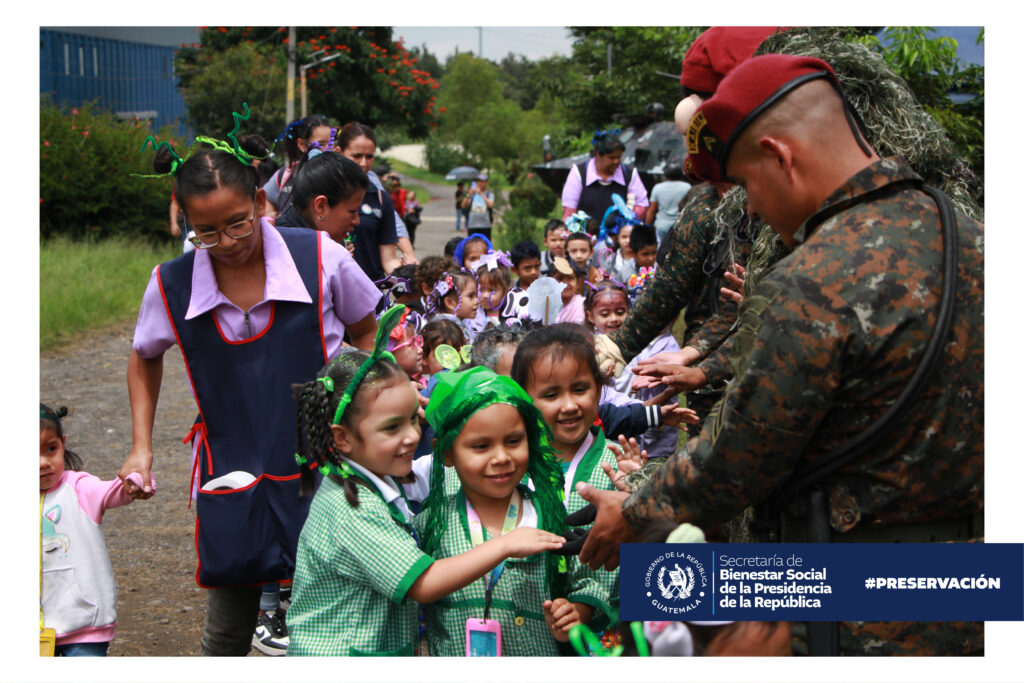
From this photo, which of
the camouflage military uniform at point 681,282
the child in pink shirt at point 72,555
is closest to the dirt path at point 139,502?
the child in pink shirt at point 72,555

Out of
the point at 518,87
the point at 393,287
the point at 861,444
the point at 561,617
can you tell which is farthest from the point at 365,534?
the point at 518,87

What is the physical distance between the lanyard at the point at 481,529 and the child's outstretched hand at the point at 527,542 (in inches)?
10.9

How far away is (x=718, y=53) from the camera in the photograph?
3568 millimetres

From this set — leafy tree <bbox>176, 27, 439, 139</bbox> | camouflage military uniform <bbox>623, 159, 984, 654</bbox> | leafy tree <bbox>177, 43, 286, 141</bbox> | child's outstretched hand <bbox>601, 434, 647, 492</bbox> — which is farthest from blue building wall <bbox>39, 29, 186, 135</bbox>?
leafy tree <bbox>177, 43, 286, 141</bbox>

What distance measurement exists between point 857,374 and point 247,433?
2034mm

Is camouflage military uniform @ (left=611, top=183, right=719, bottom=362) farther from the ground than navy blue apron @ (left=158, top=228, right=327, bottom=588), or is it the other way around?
camouflage military uniform @ (left=611, top=183, right=719, bottom=362)

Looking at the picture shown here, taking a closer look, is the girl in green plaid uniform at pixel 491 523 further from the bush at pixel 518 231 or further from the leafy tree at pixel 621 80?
the leafy tree at pixel 621 80

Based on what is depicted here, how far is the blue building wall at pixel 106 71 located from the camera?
6.95m

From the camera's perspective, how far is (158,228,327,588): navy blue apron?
133 inches

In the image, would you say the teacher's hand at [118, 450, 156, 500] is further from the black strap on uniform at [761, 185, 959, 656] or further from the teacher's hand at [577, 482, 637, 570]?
the black strap on uniform at [761, 185, 959, 656]

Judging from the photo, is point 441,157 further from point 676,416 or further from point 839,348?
point 839,348

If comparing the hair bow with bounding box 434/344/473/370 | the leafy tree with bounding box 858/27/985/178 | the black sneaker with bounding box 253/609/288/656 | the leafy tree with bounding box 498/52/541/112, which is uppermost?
the leafy tree with bounding box 498/52/541/112

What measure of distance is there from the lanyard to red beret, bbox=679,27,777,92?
1632 mm

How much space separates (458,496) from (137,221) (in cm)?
1519
